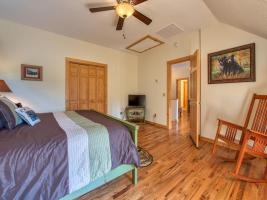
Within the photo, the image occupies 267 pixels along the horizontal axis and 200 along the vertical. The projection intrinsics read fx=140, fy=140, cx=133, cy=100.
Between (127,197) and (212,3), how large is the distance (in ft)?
9.62

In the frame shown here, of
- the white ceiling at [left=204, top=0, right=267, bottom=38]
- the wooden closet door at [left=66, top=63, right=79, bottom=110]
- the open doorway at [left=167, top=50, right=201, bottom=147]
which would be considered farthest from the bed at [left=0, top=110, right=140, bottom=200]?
the wooden closet door at [left=66, top=63, right=79, bottom=110]

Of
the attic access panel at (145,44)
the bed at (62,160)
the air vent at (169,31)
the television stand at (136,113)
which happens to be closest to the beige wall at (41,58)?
the television stand at (136,113)

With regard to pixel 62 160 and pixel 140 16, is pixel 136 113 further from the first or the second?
pixel 62 160

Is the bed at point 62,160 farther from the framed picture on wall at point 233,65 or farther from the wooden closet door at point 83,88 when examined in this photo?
the wooden closet door at point 83,88

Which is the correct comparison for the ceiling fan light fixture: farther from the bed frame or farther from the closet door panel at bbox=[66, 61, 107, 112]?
the closet door panel at bbox=[66, 61, 107, 112]

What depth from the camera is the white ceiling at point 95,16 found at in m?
2.31

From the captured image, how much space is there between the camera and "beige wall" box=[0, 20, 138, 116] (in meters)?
2.82

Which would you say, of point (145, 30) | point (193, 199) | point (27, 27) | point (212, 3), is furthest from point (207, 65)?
point (27, 27)

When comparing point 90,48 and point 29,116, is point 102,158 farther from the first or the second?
point 90,48

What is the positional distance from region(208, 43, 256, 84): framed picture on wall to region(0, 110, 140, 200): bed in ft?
7.59

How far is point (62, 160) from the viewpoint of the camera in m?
1.19

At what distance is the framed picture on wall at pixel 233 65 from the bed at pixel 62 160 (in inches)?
91.1

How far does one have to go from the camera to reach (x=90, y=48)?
13.2 feet

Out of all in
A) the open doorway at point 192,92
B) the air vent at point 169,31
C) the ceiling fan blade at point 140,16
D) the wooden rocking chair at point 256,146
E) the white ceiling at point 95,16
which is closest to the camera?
the wooden rocking chair at point 256,146
